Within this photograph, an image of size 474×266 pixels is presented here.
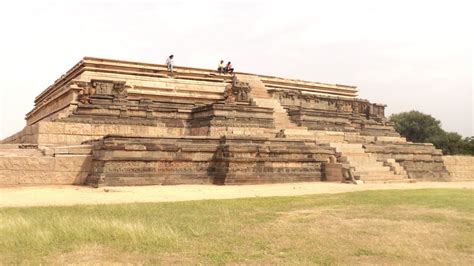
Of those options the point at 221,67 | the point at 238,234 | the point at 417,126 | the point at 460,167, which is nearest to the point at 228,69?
the point at 221,67

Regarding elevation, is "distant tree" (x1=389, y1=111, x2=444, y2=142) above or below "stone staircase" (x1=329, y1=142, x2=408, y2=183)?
above

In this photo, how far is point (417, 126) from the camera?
1950 inches

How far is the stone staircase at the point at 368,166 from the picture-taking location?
16370mm

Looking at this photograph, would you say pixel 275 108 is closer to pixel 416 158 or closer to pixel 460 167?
pixel 416 158

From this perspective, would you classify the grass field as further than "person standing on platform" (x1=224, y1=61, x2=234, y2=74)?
No

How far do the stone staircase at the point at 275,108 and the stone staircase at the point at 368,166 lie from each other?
243 centimetres

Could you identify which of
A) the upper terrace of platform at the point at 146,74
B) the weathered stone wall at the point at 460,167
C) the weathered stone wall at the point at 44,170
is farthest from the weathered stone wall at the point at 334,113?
the weathered stone wall at the point at 44,170

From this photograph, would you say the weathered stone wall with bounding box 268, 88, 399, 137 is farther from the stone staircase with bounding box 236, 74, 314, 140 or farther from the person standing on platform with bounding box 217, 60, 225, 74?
the person standing on platform with bounding box 217, 60, 225, 74

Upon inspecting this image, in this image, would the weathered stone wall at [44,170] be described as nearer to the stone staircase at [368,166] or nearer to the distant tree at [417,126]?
the stone staircase at [368,166]

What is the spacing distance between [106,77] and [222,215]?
15543mm

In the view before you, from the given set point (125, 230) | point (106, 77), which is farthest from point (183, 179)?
point (106, 77)

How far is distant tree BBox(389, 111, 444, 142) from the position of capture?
1916 inches

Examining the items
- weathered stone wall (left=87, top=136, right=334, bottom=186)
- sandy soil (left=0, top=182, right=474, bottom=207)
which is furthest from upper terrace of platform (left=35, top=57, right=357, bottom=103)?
sandy soil (left=0, top=182, right=474, bottom=207)

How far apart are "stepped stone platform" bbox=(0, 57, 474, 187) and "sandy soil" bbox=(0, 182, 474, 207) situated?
2.88 feet
